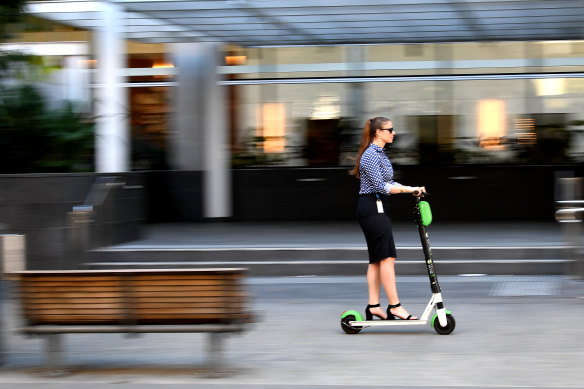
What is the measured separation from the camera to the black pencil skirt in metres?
7.21

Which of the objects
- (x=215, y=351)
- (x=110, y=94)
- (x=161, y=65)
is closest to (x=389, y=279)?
(x=215, y=351)

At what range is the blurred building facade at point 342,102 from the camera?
55.2ft

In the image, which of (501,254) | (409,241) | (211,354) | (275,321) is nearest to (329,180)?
(409,241)

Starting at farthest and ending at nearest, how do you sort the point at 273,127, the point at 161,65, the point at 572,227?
the point at 161,65 → the point at 273,127 → the point at 572,227

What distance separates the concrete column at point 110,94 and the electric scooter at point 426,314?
736 centimetres

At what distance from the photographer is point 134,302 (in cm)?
592

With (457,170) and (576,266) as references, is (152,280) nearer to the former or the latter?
(576,266)

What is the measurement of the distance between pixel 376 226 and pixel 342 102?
1031 cm

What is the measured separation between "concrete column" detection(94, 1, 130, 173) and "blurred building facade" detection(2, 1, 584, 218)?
2.95 meters

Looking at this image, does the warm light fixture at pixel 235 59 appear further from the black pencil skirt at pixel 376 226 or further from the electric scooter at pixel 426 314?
the electric scooter at pixel 426 314

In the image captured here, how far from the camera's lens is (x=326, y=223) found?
53.4 feet

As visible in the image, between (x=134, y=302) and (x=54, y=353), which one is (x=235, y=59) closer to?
(x=54, y=353)

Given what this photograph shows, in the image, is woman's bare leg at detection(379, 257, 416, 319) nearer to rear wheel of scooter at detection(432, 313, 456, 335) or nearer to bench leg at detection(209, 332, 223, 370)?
rear wheel of scooter at detection(432, 313, 456, 335)

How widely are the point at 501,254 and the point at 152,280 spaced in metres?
6.39
